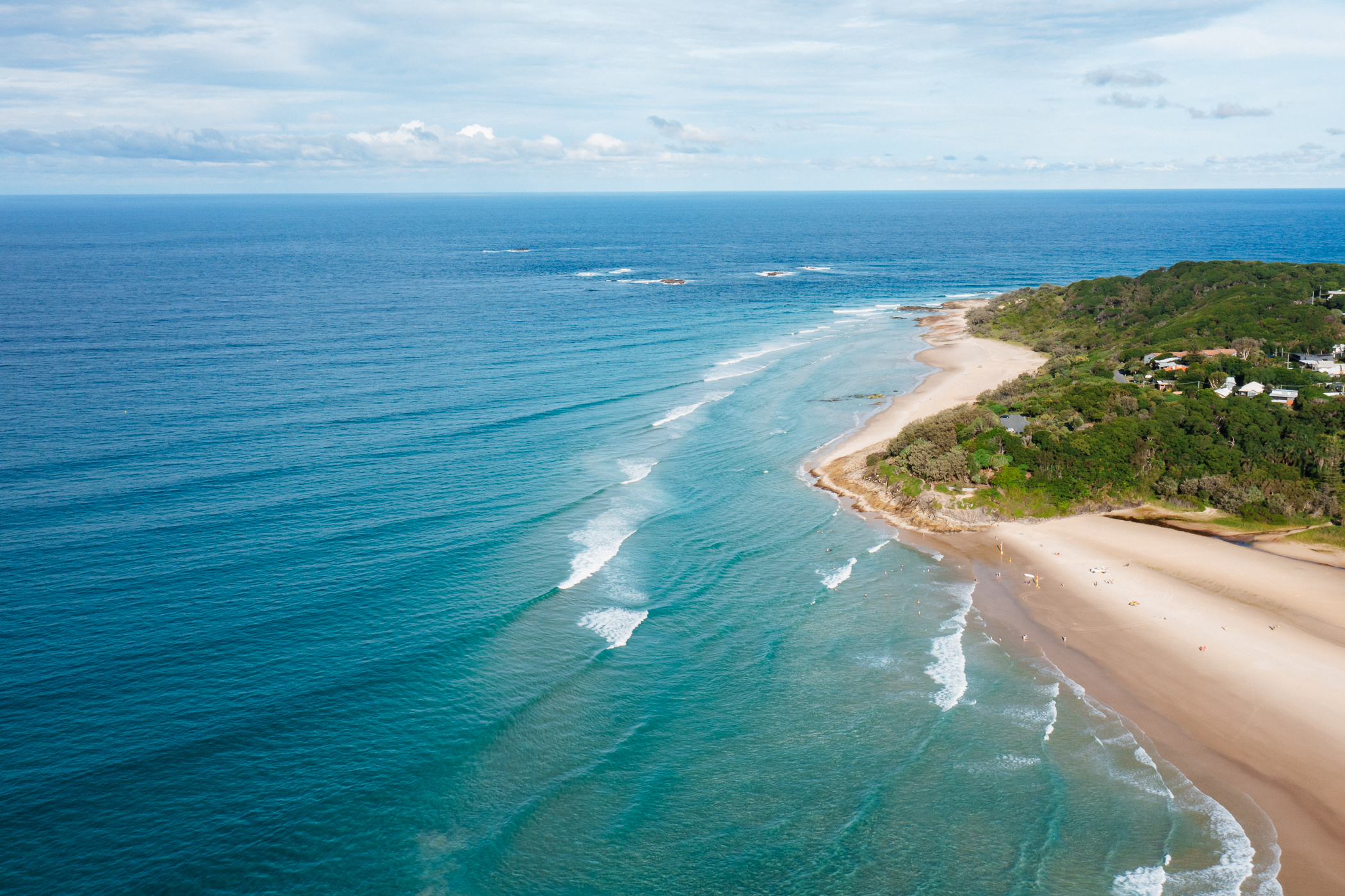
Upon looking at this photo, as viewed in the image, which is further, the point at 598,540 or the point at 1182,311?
the point at 1182,311

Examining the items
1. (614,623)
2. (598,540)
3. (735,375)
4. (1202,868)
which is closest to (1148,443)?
(1202,868)

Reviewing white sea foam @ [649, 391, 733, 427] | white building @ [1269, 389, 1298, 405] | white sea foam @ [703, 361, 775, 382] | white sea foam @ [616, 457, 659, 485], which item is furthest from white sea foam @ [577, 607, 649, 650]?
white building @ [1269, 389, 1298, 405]

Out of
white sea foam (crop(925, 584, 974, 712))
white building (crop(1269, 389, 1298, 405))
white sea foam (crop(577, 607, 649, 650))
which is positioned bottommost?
white sea foam (crop(925, 584, 974, 712))

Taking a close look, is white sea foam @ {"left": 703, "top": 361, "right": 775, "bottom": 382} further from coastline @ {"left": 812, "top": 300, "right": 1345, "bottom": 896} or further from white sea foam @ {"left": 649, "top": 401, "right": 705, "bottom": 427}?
coastline @ {"left": 812, "top": 300, "right": 1345, "bottom": 896}

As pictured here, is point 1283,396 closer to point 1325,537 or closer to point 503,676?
point 1325,537

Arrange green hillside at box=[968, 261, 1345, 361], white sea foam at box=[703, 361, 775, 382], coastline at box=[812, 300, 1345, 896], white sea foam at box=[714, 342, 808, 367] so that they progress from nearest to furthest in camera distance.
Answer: coastline at box=[812, 300, 1345, 896] < green hillside at box=[968, 261, 1345, 361] < white sea foam at box=[703, 361, 775, 382] < white sea foam at box=[714, 342, 808, 367]

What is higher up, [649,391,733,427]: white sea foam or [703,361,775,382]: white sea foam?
[703,361,775,382]: white sea foam

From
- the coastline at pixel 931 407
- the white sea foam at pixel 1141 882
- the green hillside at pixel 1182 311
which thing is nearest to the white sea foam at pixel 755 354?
the coastline at pixel 931 407

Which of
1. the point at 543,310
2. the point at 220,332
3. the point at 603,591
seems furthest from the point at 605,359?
the point at 603,591
